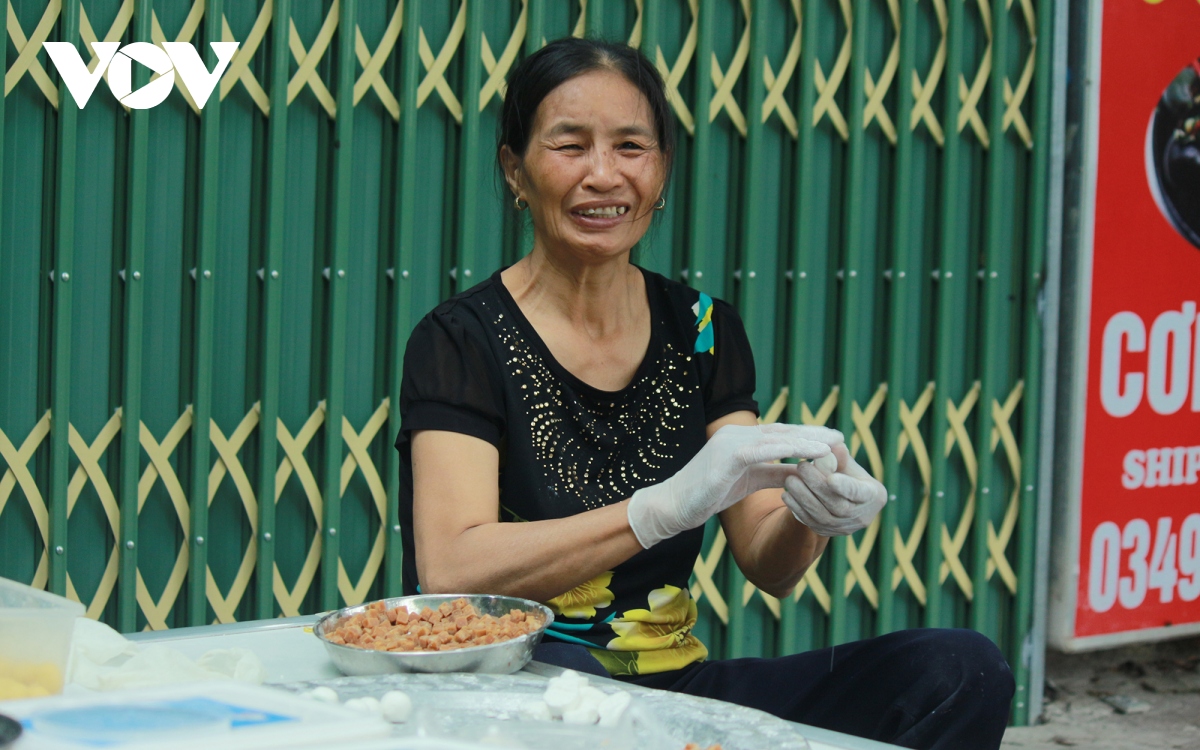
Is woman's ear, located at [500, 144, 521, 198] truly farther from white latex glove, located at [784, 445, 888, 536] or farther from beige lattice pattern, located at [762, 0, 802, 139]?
beige lattice pattern, located at [762, 0, 802, 139]

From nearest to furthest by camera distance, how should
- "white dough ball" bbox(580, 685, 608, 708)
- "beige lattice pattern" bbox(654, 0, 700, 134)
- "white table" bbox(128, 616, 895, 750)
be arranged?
"white dough ball" bbox(580, 685, 608, 708)
"white table" bbox(128, 616, 895, 750)
"beige lattice pattern" bbox(654, 0, 700, 134)

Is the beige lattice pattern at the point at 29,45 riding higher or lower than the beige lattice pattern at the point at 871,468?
higher

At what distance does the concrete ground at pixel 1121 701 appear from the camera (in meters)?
3.57

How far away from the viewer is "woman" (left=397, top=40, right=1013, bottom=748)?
160 cm

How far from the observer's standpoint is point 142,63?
2.82 m

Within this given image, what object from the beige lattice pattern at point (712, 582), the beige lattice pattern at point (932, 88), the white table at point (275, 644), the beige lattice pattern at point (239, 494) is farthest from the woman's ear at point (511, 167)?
the beige lattice pattern at point (932, 88)

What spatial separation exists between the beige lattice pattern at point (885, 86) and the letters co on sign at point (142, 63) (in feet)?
5.92

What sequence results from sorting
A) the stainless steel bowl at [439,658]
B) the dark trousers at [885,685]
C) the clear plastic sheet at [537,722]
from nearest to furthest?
the clear plastic sheet at [537,722] → the stainless steel bowl at [439,658] → the dark trousers at [885,685]

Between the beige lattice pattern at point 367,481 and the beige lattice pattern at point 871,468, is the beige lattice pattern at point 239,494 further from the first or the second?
the beige lattice pattern at point 871,468

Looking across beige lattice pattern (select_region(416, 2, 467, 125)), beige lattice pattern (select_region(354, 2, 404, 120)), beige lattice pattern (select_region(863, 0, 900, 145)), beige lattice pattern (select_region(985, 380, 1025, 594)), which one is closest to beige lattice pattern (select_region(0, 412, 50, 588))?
beige lattice pattern (select_region(354, 2, 404, 120))

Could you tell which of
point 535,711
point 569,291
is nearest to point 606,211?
point 569,291

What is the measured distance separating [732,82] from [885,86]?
0.50 metres

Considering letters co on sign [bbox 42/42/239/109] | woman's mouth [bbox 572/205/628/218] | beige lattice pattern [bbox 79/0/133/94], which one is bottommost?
woman's mouth [bbox 572/205/628/218]

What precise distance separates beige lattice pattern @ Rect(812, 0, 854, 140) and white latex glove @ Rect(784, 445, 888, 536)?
2.02 metres
